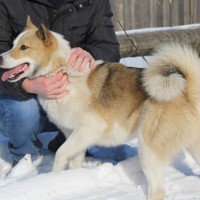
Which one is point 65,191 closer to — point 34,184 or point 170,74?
point 34,184

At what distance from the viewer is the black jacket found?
2969 mm

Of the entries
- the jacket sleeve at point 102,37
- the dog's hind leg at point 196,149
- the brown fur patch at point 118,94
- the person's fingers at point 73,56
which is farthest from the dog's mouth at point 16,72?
the dog's hind leg at point 196,149

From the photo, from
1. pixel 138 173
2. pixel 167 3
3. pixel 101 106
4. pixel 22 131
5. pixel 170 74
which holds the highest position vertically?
pixel 170 74

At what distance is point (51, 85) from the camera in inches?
107

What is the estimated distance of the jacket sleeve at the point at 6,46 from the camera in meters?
2.88

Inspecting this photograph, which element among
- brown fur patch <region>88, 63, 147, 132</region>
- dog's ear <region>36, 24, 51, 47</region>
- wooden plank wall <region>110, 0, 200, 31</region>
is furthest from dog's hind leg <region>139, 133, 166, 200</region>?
wooden plank wall <region>110, 0, 200, 31</region>

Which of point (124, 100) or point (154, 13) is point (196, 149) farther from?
point (154, 13)

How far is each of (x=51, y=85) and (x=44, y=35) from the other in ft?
0.95

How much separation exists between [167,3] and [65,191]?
18.1 feet

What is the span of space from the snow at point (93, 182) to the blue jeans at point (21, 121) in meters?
0.11

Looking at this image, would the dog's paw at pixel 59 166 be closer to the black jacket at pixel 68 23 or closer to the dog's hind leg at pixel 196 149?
the black jacket at pixel 68 23

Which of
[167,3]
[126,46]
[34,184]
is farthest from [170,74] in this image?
[167,3]

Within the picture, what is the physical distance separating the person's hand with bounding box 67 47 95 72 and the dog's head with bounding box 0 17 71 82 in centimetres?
4

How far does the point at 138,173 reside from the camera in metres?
2.92
